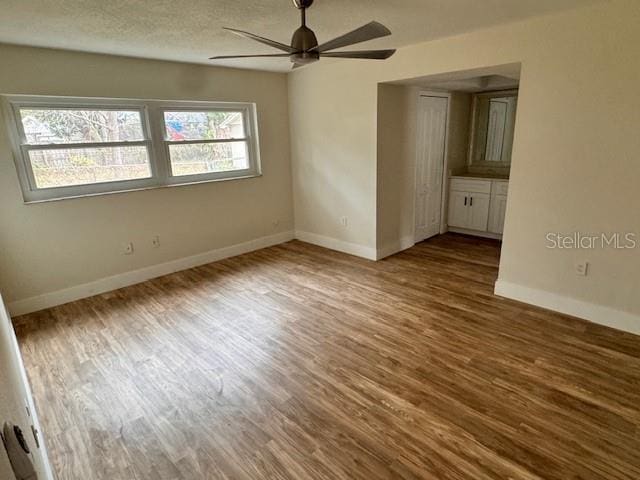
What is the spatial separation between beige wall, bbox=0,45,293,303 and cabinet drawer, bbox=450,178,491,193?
2.77 metres

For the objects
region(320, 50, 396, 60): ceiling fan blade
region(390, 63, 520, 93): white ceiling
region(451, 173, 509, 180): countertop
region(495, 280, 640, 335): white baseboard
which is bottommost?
region(495, 280, 640, 335): white baseboard

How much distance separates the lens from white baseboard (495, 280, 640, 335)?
9.65 ft

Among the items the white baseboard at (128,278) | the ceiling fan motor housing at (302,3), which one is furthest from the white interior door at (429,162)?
the ceiling fan motor housing at (302,3)

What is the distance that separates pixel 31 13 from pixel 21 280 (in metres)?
2.44

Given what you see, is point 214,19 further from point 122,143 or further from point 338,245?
point 338,245

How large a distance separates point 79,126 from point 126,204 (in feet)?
2.99

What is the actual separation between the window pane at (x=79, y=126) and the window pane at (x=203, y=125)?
0.38m

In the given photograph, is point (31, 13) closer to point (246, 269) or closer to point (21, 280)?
point (21, 280)

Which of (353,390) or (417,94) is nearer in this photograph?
(353,390)

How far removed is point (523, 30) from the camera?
3014 mm

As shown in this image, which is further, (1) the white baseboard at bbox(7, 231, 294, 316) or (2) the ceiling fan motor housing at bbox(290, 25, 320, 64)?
(1) the white baseboard at bbox(7, 231, 294, 316)

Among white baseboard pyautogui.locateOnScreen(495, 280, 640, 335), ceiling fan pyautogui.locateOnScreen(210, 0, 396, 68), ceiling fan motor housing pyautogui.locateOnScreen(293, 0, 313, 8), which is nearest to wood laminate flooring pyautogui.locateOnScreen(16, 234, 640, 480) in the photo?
white baseboard pyautogui.locateOnScreen(495, 280, 640, 335)

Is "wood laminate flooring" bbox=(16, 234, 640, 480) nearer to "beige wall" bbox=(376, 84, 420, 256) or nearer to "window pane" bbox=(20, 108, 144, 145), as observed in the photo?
"beige wall" bbox=(376, 84, 420, 256)

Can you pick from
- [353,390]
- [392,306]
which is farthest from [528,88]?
[353,390]
